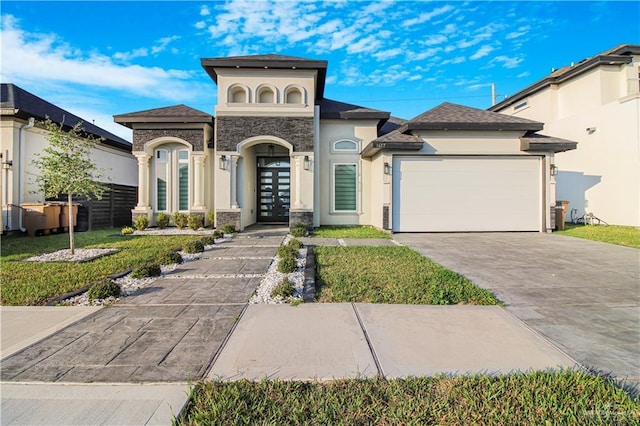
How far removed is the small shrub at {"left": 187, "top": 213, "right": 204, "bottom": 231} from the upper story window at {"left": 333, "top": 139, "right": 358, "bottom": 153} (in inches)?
234

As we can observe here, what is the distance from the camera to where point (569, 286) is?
4.89m

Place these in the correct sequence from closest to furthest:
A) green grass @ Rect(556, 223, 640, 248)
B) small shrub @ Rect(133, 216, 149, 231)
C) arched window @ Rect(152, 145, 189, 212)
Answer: green grass @ Rect(556, 223, 640, 248) → small shrub @ Rect(133, 216, 149, 231) → arched window @ Rect(152, 145, 189, 212)

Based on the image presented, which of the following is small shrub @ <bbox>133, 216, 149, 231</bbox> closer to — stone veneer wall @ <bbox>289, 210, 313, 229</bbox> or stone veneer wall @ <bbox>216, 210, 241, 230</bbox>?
stone veneer wall @ <bbox>216, 210, 241, 230</bbox>

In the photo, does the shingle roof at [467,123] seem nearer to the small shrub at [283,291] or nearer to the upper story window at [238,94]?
the upper story window at [238,94]

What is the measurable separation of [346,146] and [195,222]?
6.53m

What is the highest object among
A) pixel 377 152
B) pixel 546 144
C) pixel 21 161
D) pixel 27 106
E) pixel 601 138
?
pixel 27 106

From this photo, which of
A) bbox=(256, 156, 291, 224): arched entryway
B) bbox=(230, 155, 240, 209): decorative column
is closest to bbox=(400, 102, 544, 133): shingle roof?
bbox=(256, 156, 291, 224): arched entryway

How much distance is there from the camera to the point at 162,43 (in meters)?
10.2

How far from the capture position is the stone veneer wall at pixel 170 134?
1228 centimetres

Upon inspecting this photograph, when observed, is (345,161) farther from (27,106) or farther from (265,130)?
(27,106)

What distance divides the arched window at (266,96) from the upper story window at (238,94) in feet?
1.67

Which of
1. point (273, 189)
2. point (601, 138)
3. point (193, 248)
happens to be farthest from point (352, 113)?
point (601, 138)

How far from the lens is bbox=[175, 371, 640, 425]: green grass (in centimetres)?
199

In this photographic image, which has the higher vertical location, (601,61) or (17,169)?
(601,61)
